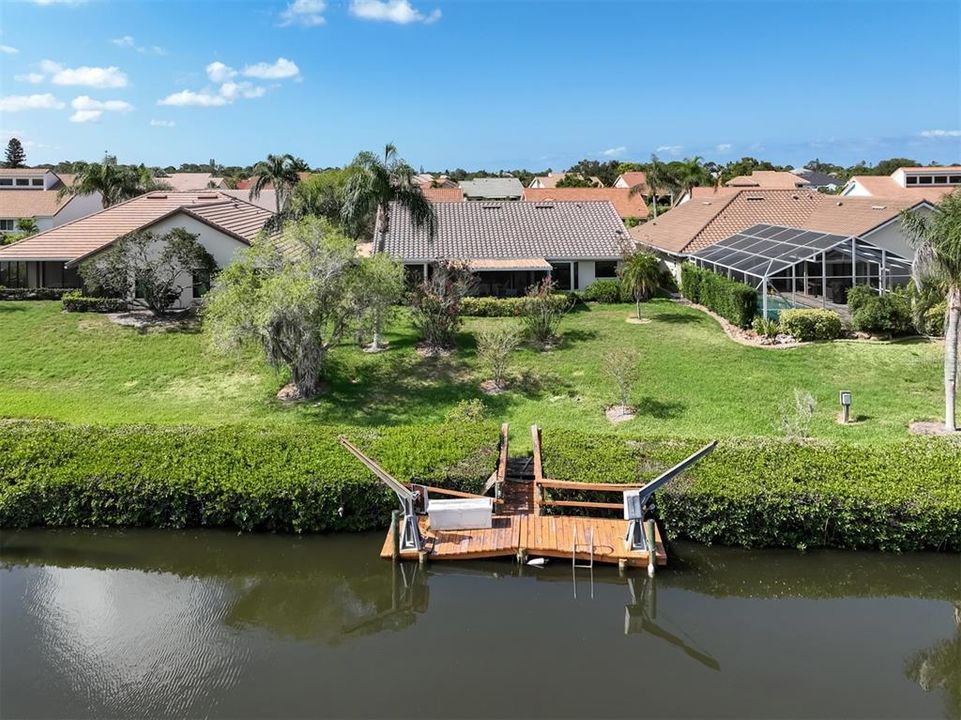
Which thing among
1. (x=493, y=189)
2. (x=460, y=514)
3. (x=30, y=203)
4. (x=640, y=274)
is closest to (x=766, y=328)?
(x=640, y=274)

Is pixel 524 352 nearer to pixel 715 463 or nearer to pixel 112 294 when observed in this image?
pixel 715 463

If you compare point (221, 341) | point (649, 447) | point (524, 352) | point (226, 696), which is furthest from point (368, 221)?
point (226, 696)

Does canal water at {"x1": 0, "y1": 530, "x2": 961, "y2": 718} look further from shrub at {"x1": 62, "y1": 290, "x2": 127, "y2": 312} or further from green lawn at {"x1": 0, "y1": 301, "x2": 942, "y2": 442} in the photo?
shrub at {"x1": 62, "y1": 290, "x2": 127, "y2": 312}

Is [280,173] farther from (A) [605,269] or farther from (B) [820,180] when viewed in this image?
(B) [820,180]

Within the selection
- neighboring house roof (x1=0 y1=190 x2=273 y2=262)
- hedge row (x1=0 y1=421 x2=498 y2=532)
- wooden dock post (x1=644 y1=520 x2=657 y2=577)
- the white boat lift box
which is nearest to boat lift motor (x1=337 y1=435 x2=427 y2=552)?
the white boat lift box

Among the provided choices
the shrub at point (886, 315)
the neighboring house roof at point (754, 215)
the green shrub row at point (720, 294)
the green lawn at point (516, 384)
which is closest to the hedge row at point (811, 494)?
the green lawn at point (516, 384)

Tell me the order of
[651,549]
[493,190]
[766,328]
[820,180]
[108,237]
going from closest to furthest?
1. [651,549]
2. [766,328]
3. [108,237]
4. [493,190]
5. [820,180]

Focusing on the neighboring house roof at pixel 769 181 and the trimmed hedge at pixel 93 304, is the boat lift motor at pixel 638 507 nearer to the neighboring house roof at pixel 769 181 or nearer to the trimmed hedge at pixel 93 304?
the trimmed hedge at pixel 93 304
